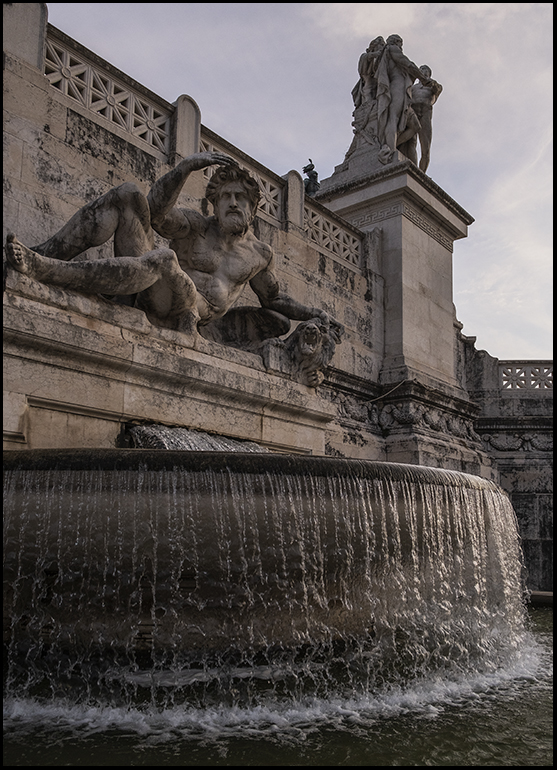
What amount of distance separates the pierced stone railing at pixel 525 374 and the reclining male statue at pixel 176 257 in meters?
7.50

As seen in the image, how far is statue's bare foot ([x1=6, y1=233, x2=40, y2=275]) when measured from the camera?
419 cm

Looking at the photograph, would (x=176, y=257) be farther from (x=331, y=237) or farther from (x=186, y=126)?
(x=331, y=237)

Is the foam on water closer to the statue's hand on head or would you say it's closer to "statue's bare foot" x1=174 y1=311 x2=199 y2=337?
"statue's bare foot" x1=174 y1=311 x2=199 y2=337

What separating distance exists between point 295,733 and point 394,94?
36.0 feet

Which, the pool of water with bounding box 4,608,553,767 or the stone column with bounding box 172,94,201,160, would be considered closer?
the pool of water with bounding box 4,608,553,767

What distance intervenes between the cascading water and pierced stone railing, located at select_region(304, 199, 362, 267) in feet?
20.5

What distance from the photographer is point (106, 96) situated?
6.59 meters

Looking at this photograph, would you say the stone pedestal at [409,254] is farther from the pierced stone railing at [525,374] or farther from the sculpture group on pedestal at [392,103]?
the pierced stone railing at [525,374]

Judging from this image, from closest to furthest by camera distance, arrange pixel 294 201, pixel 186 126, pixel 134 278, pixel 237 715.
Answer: pixel 237 715 → pixel 134 278 → pixel 186 126 → pixel 294 201

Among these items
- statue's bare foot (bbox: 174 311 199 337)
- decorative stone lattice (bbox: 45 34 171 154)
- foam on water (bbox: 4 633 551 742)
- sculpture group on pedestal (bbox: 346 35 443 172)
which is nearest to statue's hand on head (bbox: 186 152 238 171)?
statue's bare foot (bbox: 174 311 199 337)

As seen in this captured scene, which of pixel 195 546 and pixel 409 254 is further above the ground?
pixel 409 254

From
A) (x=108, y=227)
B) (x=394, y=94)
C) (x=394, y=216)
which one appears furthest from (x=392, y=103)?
(x=108, y=227)

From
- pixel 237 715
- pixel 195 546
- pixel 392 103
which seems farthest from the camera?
pixel 392 103

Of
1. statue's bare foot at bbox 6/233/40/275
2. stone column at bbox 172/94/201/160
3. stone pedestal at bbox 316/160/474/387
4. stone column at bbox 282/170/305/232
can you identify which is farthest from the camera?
stone pedestal at bbox 316/160/474/387
